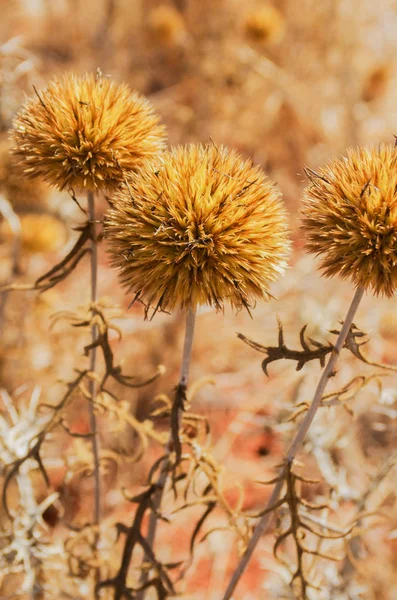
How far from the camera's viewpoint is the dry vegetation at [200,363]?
0.94 m

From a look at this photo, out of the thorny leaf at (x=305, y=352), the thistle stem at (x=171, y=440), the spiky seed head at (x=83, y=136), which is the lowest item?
the thistle stem at (x=171, y=440)

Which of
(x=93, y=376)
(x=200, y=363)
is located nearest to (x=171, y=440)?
(x=93, y=376)

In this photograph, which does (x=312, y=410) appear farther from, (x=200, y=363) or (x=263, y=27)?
(x=263, y=27)

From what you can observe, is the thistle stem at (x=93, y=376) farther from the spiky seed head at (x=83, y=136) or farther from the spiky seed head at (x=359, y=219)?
the spiky seed head at (x=359, y=219)

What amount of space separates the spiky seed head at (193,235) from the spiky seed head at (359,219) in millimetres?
71

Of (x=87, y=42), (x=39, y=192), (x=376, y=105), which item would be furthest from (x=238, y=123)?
(x=39, y=192)

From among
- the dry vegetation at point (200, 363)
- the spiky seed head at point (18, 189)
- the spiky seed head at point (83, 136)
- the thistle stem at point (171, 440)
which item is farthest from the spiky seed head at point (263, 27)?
the thistle stem at point (171, 440)

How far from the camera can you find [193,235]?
78cm

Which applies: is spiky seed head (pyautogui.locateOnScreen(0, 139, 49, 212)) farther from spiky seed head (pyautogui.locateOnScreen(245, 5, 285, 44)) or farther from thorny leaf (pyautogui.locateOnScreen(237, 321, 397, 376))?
spiky seed head (pyautogui.locateOnScreen(245, 5, 285, 44))

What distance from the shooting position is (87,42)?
4863mm

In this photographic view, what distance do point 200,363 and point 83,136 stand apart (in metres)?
2.35

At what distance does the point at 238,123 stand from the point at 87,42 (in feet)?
5.87

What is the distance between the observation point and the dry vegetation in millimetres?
942

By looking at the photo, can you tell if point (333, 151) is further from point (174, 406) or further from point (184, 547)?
point (174, 406)
